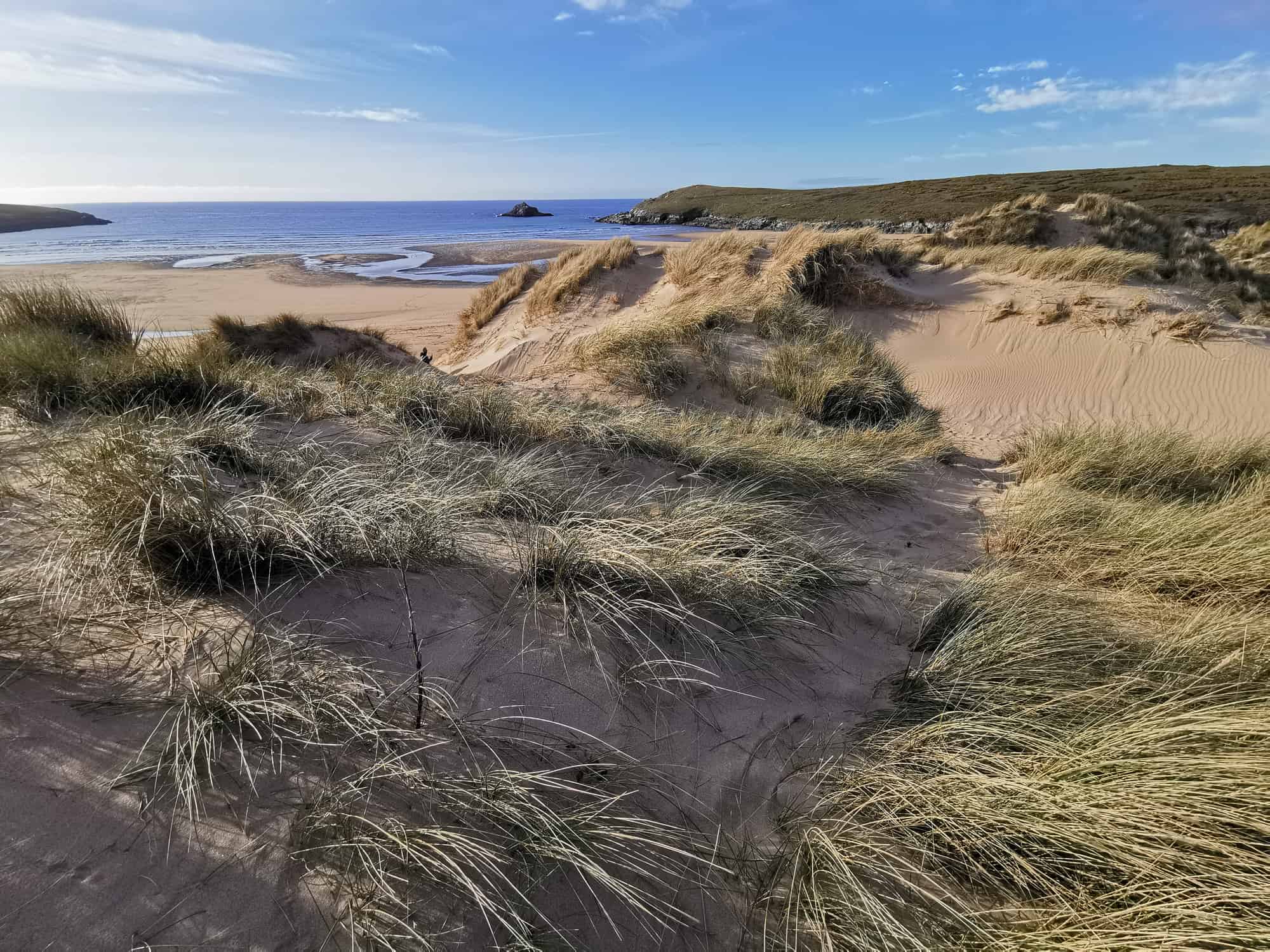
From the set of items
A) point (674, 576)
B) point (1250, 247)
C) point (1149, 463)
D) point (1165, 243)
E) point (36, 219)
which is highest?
point (36, 219)

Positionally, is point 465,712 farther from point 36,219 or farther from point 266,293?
point 36,219

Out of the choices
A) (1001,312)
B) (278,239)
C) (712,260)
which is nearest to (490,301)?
(712,260)

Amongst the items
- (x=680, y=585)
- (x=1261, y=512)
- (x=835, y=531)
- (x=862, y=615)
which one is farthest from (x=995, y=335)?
(x=680, y=585)

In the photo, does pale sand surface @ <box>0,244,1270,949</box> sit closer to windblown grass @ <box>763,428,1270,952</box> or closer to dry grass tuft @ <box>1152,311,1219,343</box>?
windblown grass @ <box>763,428,1270,952</box>

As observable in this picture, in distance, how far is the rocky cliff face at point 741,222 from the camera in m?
37.8

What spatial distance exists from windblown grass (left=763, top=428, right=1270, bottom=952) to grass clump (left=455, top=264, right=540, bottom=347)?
35.1 feet

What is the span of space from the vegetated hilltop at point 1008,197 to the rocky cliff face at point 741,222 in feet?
0.97

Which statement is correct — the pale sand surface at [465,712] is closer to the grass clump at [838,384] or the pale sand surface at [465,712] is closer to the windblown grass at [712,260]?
the grass clump at [838,384]

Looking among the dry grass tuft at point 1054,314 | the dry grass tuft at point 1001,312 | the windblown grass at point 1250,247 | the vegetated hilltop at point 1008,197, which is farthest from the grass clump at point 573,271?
the vegetated hilltop at point 1008,197

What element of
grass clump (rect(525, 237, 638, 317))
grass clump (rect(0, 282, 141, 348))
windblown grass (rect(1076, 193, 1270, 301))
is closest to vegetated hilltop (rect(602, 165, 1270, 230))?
windblown grass (rect(1076, 193, 1270, 301))

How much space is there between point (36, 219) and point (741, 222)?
64.1 metres

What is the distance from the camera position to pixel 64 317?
6168mm

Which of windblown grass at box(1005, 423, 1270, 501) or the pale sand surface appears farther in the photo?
windblown grass at box(1005, 423, 1270, 501)

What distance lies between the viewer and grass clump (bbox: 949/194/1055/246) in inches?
550
